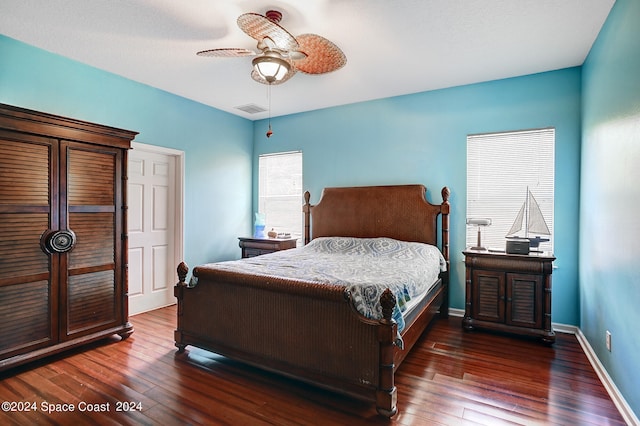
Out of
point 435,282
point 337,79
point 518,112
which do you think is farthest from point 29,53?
point 518,112

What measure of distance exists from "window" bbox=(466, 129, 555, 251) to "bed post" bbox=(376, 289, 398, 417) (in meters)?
2.26

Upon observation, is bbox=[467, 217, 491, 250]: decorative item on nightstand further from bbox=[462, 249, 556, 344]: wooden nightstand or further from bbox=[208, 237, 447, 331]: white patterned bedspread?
bbox=[208, 237, 447, 331]: white patterned bedspread

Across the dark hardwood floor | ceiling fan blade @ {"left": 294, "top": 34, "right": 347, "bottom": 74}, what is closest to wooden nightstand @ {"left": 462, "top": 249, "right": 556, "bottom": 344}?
the dark hardwood floor

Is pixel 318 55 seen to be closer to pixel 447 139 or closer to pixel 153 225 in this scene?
pixel 447 139

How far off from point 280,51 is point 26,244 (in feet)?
7.98

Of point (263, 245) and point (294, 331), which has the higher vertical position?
point (263, 245)

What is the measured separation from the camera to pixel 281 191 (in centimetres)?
519

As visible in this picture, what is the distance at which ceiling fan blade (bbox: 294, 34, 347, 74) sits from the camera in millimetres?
2277

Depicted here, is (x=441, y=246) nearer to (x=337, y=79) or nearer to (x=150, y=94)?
(x=337, y=79)

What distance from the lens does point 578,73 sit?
10.9 ft

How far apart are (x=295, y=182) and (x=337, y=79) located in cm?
181

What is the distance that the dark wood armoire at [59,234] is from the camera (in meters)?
2.46

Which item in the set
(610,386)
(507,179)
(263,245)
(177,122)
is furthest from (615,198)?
(177,122)

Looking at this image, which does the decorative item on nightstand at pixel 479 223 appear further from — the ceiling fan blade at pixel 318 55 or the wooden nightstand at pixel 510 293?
the ceiling fan blade at pixel 318 55
